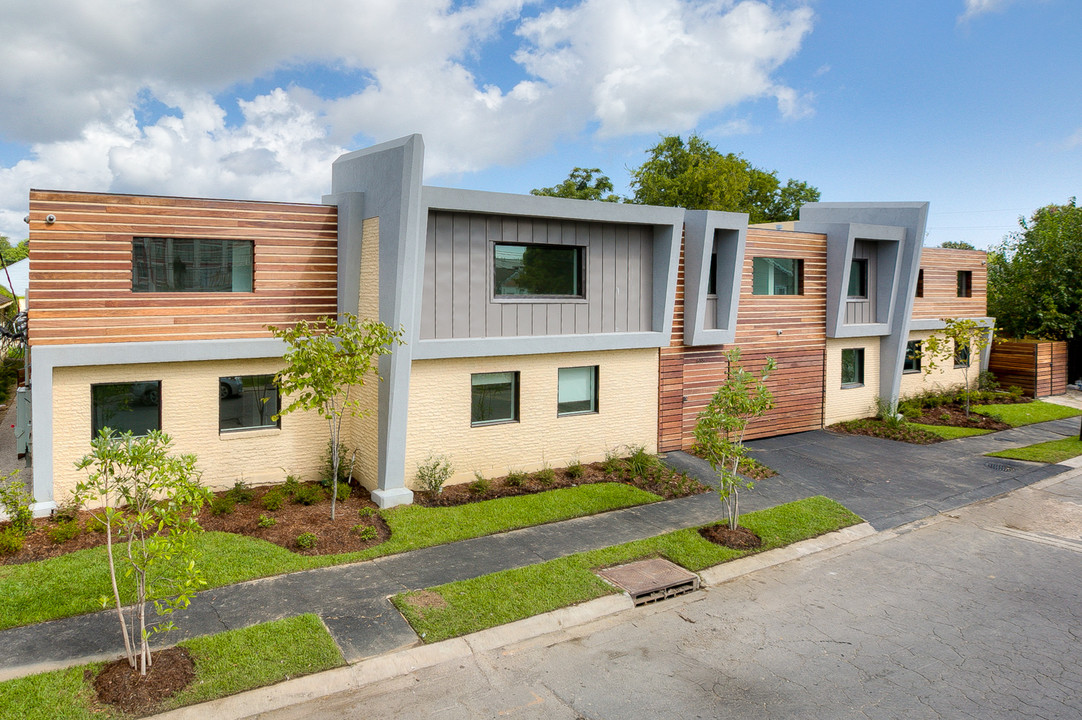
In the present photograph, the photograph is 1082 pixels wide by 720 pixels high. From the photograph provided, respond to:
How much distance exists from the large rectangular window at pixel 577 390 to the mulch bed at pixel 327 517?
1469mm

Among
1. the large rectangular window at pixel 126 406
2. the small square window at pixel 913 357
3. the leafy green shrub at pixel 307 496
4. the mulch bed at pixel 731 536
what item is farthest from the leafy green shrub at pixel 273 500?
the small square window at pixel 913 357

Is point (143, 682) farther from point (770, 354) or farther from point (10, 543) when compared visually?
point (770, 354)

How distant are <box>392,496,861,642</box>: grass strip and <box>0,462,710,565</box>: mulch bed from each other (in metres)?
2.22

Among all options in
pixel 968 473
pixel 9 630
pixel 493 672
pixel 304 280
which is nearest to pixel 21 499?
pixel 9 630

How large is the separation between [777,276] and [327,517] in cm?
1370

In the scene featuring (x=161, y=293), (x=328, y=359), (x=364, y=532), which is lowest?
(x=364, y=532)

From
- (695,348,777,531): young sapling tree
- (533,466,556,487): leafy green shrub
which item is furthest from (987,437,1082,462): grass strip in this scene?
(533,466,556,487): leafy green shrub

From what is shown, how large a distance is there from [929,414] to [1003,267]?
1332 cm

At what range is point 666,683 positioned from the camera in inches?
305

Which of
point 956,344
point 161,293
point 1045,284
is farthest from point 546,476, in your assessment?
point 1045,284

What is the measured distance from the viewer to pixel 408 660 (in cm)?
804

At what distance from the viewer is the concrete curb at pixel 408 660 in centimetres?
704

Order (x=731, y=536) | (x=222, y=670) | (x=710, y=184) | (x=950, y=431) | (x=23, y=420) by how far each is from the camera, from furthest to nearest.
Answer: (x=710, y=184) → (x=950, y=431) → (x=23, y=420) → (x=731, y=536) → (x=222, y=670)

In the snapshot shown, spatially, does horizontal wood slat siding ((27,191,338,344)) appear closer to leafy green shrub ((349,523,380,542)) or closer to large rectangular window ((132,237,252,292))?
large rectangular window ((132,237,252,292))
